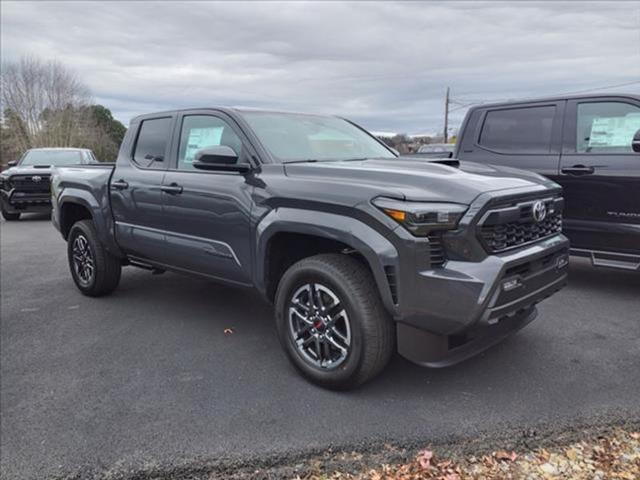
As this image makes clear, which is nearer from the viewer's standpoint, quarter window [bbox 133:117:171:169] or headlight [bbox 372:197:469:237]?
headlight [bbox 372:197:469:237]

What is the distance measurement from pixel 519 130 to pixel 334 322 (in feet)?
12.0

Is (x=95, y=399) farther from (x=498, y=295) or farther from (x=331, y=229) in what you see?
(x=498, y=295)

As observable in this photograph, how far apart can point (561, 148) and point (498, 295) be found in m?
3.20

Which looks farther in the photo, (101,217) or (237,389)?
(101,217)

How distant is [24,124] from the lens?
39.1 metres

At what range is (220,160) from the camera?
12.0 ft

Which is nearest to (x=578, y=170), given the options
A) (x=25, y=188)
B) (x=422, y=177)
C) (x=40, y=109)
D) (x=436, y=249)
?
(x=422, y=177)

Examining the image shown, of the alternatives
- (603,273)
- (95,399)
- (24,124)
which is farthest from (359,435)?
(24,124)

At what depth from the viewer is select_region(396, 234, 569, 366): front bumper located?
279cm

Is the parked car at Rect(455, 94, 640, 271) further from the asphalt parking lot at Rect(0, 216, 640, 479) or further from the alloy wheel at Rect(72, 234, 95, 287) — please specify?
the alloy wheel at Rect(72, 234, 95, 287)

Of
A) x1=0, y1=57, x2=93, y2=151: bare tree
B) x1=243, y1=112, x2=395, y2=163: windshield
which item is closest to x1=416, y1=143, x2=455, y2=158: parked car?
x1=243, y1=112, x2=395, y2=163: windshield

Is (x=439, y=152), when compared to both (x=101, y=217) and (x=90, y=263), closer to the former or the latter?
(x=101, y=217)

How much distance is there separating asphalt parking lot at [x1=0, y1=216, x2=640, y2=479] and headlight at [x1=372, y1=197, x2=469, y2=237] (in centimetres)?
109

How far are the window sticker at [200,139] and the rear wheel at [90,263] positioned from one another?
1641 millimetres
